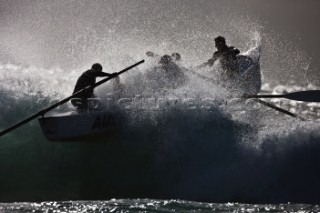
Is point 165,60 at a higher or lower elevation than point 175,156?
higher

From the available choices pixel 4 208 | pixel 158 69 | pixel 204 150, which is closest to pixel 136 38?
pixel 158 69

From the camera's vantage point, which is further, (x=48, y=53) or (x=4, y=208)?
(x=48, y=53)

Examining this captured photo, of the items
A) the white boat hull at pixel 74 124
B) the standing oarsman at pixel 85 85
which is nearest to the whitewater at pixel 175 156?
the white boat hull at pixel 74 124

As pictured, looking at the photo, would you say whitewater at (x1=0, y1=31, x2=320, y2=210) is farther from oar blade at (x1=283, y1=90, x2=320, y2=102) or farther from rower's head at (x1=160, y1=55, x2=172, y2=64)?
rower's head at (x1=160, y1=55, x2=172, y2=64)

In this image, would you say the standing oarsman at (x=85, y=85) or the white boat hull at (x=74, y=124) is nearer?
the white boat hull at (x=74, y=124)

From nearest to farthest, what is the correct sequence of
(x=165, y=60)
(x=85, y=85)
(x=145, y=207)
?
(x=145, y=207) → (x=85, y=85) → (x=165, y=60)

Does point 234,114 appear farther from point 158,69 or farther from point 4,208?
point 4,208

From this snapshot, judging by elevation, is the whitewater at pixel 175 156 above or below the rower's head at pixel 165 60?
below

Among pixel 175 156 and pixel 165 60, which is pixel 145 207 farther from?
pixel 165 60

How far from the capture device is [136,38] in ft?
84.7

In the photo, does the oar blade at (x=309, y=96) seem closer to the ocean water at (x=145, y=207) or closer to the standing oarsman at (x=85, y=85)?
the ocean water at (x=145, y=207)

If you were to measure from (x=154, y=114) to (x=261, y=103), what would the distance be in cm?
294

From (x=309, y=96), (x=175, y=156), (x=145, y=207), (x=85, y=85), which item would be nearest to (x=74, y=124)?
(x=85, y=85)

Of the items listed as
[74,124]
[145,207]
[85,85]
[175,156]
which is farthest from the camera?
[85,85]
